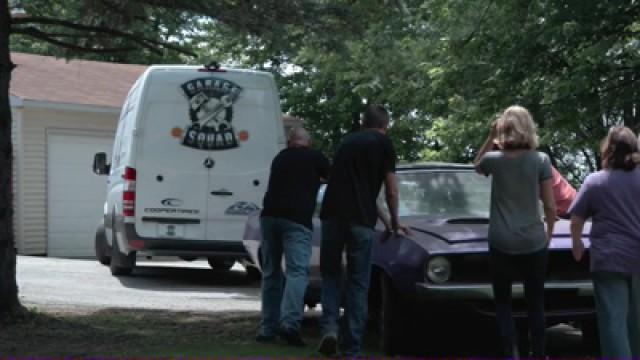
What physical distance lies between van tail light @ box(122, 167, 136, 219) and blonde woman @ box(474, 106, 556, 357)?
636cm

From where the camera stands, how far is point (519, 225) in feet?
17.7

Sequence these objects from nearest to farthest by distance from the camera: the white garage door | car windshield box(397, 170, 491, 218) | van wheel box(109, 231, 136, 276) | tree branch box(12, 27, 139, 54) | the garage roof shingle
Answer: car windshield box(397, 170, 491, 218), tree branch box(12, 27, 139, 54), van wheel box(109, 231, 136, 276), the white garage door, the garage roof shingle

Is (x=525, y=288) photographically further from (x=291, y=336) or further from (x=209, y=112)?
(x=209, y=112)

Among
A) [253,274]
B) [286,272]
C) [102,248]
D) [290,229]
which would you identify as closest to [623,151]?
[290,229]

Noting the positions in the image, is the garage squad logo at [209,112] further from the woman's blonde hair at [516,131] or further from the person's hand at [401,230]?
the woman's blonde hair at [516,131]

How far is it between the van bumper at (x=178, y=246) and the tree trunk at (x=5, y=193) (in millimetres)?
3483

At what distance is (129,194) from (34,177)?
7009mm

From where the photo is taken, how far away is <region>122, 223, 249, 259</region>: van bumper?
10.9 metres

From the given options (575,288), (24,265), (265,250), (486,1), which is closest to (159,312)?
(265,250)

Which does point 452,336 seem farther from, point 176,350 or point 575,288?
point 176,350

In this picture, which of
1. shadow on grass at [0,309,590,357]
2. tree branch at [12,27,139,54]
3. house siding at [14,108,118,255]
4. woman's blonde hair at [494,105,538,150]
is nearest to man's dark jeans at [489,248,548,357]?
woman's blonde hair at [494,105,538,150]

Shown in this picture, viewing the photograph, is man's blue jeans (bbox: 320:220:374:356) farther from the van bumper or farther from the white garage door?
the white garage door

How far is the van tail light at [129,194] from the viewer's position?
10.8 meters

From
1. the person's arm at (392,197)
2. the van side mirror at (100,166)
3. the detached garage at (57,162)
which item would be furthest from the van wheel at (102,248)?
the person's arm at (392,197)
